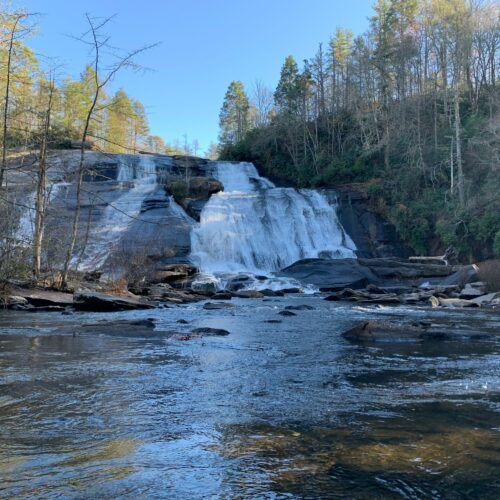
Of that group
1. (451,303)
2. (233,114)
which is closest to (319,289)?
(451,303)

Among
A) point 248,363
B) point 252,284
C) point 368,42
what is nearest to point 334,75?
point 368,42

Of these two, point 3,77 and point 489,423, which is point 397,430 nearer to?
point 489,423

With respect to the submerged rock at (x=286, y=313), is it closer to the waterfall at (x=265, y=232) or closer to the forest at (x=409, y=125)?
the waterfall at (x=265, y=232)

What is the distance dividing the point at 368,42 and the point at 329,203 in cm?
2118

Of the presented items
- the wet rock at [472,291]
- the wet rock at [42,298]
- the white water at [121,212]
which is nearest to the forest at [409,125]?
the wet rock at [472,291]

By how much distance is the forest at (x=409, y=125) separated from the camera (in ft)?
95.7

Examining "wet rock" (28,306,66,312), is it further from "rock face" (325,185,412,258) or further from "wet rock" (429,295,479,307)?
"rock face" (325,185,412,258)

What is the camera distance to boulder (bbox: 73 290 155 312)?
13.5 meters

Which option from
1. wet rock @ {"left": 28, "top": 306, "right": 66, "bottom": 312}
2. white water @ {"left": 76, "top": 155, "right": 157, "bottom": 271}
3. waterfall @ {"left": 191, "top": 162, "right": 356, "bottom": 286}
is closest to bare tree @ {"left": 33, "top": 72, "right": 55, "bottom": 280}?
wet rock @ {"left": 28, "top": 306, "right": 66, "bottom": 312}

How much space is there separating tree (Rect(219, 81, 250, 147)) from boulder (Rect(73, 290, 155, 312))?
50.8 meters

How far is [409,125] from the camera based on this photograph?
3575cm

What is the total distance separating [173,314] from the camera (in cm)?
1333

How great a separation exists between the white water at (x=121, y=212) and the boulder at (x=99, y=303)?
602cm

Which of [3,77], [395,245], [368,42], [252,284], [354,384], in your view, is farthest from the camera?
[368,42]
